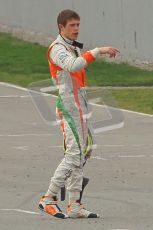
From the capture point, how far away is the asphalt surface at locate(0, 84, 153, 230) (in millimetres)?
9406

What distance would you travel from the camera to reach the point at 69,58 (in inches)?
354

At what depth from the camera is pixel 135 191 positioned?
11.0m

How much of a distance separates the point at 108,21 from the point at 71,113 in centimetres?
1775

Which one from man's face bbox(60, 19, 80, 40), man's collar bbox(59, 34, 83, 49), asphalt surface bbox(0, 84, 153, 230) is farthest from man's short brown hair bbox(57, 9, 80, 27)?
asphalt surface bbox(0, 84, 153, 230)

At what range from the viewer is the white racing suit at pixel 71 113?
9.20m

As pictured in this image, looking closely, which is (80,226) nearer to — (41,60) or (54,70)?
(54,70)

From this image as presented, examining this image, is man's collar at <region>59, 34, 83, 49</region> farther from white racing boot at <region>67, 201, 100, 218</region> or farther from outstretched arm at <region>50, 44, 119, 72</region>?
white racing boot at <region>67, 201, 100, 218</region>

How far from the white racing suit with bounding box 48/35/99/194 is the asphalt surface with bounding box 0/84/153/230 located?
0.44 meters

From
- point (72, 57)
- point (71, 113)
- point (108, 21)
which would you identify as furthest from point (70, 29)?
point (108, 21)

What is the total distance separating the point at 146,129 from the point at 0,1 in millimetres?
16960

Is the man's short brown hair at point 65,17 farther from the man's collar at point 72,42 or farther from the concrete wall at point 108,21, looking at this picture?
the concrete wall at point 108,21

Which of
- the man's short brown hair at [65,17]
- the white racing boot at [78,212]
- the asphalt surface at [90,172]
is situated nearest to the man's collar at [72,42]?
the man's short brown hair at [65,17]

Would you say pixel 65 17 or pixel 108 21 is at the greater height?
pixel 65 17

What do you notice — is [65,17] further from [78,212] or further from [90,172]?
[90,172]
